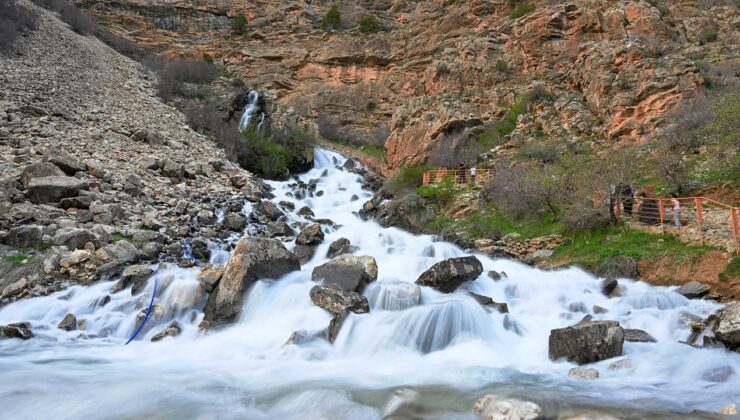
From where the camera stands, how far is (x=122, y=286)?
1021cm

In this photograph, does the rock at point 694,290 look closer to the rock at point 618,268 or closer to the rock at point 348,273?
the rock at point 618,268

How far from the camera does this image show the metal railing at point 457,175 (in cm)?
2152

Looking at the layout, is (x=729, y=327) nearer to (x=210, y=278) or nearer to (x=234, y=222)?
(x=210, y=278)

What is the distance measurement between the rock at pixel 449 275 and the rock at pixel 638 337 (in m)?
3.72

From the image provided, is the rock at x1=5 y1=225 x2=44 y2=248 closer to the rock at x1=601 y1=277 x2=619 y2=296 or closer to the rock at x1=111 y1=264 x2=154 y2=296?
the rock at x1=111 y1=264 x2=154 y2=296

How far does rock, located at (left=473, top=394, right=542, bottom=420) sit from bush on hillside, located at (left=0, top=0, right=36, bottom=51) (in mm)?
31492

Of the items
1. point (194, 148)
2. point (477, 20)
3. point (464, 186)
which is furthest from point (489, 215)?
point (477, 20)

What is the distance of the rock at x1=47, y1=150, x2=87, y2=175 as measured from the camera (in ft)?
47.3

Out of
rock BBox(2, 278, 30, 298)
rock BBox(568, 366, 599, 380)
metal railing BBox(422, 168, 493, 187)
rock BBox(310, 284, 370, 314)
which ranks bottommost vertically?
rock BBox(568, 366, 599, 380)

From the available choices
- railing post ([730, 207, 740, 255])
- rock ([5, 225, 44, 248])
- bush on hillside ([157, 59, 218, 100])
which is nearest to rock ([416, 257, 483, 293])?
railing post ([730, 207, 740, 255])

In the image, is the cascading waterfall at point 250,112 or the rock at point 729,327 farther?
the cascading waterfall at point 250,112

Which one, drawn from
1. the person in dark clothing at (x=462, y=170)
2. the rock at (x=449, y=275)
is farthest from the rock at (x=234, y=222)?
the person in dark clothing at (x=462, y=170)

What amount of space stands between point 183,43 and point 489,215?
43.6 m

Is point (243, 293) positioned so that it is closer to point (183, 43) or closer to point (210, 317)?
point (210, 317)
